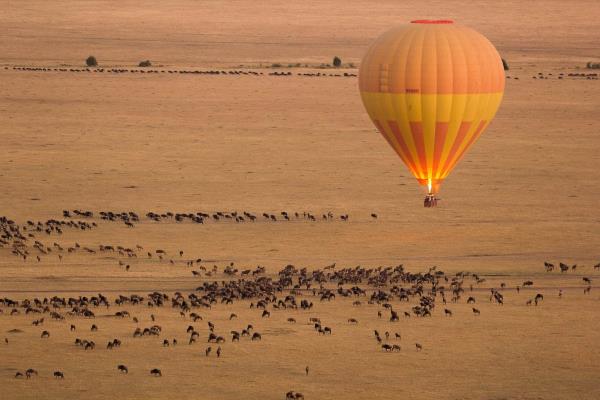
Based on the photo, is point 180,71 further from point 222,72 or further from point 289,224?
point 289,224

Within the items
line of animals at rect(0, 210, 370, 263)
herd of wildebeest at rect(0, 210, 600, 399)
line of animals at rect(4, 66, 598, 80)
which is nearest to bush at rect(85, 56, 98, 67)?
line of animals at rect(4, 66, 598, 80)

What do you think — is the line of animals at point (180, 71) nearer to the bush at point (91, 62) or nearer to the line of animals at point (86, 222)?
the bush at point (91, 62)

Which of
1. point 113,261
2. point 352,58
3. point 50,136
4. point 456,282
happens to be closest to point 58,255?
point 113,261

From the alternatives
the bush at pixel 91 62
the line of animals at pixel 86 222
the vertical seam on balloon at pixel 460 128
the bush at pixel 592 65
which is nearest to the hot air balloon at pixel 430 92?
the vertical seam on balloon at pixel 460 128

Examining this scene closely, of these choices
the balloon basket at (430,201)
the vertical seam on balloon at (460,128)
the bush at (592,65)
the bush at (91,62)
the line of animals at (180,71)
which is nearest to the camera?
the vertical seam on balloon at (460,128)

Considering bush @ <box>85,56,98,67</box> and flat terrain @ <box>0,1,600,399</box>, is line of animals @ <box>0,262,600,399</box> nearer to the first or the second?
flat terrain @ <box>0,1,600,399</box>

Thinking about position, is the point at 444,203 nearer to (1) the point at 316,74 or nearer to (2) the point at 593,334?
(2) the point at 593,334
